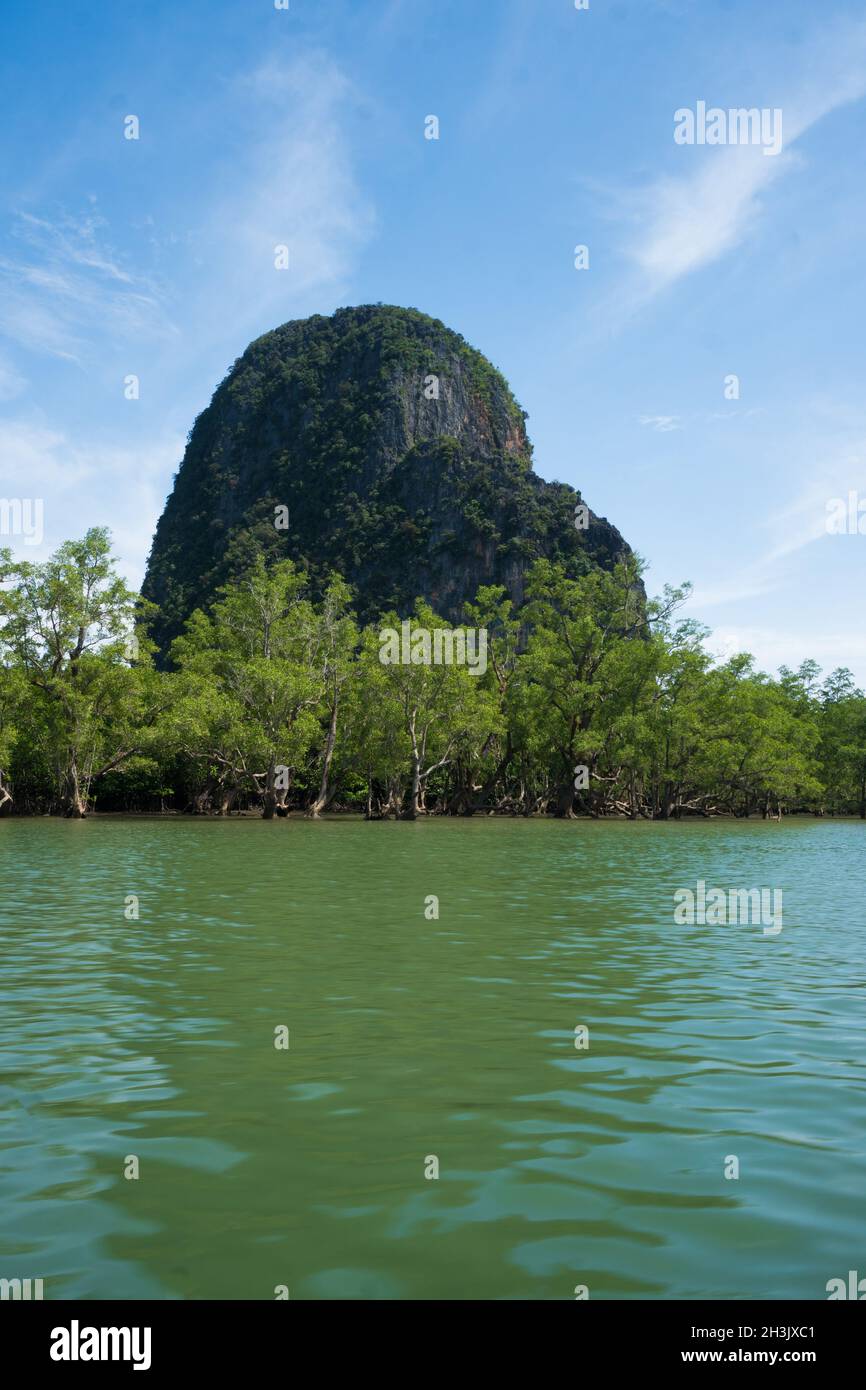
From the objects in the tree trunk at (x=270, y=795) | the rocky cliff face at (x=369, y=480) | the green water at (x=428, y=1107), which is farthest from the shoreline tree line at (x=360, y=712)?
the rocky cliff face at (x=369, y=480)

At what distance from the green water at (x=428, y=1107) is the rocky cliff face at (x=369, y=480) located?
110m

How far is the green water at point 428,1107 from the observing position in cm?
445

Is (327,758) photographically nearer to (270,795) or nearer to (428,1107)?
(270,795)

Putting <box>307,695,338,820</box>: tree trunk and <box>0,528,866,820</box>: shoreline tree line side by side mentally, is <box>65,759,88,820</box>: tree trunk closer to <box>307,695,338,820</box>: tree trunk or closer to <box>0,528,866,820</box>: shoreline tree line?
<box>0,528,866,820</box>: shoreline tree line

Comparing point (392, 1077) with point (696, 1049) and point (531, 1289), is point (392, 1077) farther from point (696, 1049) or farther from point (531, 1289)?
point (531, 1289)

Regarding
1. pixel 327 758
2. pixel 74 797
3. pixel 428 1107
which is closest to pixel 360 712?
pixel 327 758

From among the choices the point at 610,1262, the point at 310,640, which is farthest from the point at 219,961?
the point at 310,640

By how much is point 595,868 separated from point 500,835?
16.6 metres

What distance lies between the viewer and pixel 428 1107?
21.6 feet

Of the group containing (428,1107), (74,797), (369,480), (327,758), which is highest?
(369,480)

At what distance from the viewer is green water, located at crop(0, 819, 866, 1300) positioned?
175 inches

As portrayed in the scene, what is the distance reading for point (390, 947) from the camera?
13023 mm

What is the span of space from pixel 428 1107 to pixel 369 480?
15387 cm

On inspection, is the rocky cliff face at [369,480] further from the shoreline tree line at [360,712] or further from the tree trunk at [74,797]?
the tree trunk at [74,797]
